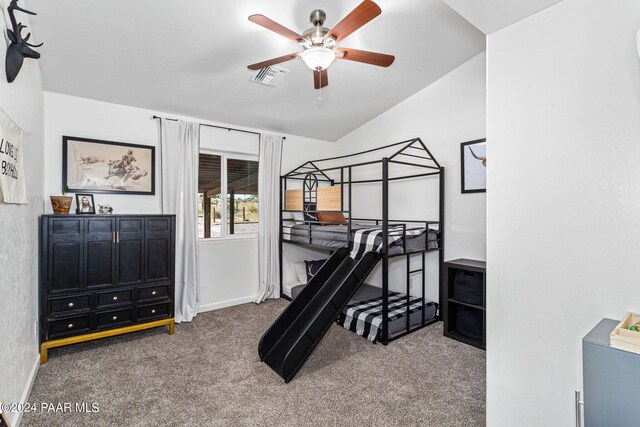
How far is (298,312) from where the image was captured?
3006mm

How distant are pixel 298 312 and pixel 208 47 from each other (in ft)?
8.21

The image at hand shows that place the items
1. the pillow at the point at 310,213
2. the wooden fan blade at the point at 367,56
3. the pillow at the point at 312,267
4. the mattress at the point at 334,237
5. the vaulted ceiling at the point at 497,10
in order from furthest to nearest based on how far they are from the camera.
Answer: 1. the pillow at the point at 312,267
2. the pillow at the point at 310,213
3. the mattress at the point at 334,237
4. the wooden fan blade at the point at 367,56
5. the vaulted ceiling at the point at 497,10

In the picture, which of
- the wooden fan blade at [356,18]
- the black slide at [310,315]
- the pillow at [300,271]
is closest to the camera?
the wooden fan blade at [356,18]

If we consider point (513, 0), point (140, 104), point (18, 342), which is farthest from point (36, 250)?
point (513, 0)

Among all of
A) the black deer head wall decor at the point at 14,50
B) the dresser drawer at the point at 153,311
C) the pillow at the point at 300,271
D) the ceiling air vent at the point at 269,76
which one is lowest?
the dresser drawer at the point at 153,311

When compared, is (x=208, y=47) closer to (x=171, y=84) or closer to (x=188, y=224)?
(x=171, y=84)

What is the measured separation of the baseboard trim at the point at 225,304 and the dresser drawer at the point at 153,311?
0.74 m

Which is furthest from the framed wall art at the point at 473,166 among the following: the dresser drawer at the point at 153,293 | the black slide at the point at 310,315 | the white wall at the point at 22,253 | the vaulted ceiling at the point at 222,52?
the white wall at the point at 22,253

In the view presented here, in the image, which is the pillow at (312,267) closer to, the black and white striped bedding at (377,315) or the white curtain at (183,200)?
the black and white striped bedding at (377,315)

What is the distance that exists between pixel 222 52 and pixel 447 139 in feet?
8.55

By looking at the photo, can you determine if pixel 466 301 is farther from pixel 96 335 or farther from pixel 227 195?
pixel 96 335

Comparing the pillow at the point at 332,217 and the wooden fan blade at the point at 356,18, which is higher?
the wooden fan blade at the point at 356,18

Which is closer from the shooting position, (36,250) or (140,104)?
(36,250)

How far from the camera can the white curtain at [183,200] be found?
11.9 ft
